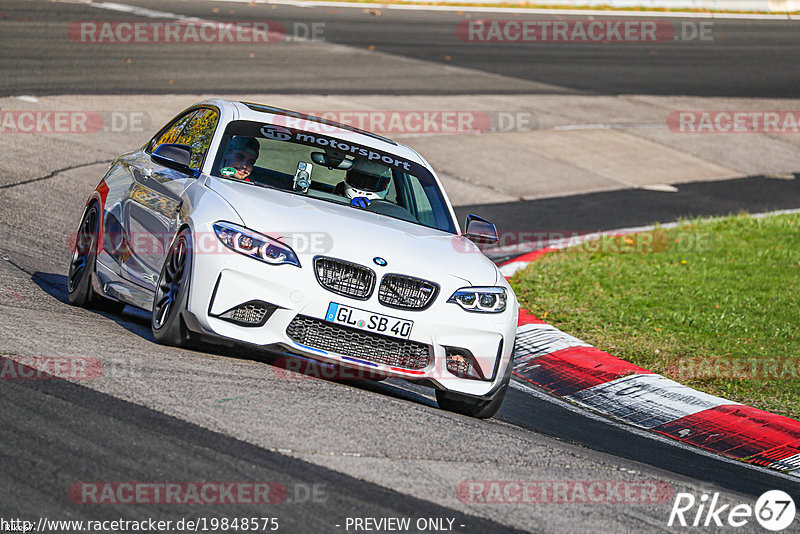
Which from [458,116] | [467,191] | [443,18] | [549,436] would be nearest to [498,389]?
[549,436]

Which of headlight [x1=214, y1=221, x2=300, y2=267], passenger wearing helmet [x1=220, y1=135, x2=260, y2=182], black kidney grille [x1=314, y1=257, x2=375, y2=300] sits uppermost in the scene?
passenger wearing helmet [x1=220, y1=135, x2=260, y2=182]

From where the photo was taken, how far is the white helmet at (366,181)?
26.3 ft

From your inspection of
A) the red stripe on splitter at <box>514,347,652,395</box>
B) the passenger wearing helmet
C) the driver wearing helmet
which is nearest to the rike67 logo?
the red stripe on splitter at <box>514,347,652,395</box>

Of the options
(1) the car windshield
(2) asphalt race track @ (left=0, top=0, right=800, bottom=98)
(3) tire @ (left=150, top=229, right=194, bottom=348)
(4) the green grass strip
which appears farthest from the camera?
(2) asphalt race track @ (left=0, top=0, right=800, bottom=98)

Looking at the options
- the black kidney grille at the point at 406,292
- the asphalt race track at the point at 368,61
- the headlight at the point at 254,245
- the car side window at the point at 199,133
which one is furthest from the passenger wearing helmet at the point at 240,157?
the asphalt race track at the point at 368,61

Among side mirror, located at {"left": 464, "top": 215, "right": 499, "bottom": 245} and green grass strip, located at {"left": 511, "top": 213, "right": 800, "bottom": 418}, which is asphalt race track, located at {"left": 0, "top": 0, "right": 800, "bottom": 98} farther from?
side mirror, located at {"left": 464, "top": 215, "right": 499, "bottom": 245}

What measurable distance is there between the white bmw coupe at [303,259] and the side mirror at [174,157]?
0.01 metres

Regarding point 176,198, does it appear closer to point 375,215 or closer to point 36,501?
point 375,215

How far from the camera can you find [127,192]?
7.95m

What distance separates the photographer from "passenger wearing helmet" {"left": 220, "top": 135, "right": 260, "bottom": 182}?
7.58 m

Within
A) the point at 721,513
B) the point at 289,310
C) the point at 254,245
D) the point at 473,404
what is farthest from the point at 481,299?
the point at 721,513

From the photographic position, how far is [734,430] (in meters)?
7.94

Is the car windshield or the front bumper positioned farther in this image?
the car windshield

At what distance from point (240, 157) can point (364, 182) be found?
0.91 meters
